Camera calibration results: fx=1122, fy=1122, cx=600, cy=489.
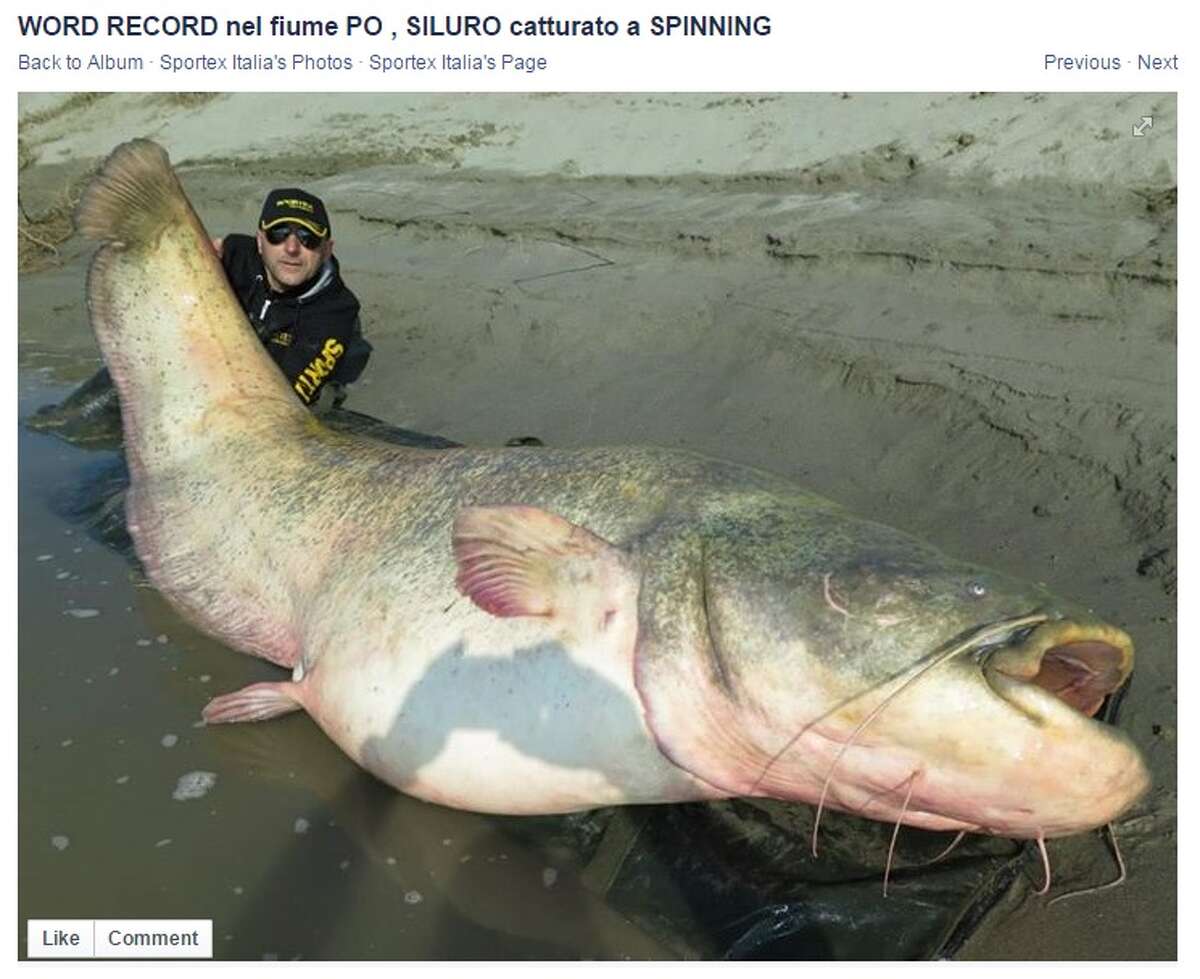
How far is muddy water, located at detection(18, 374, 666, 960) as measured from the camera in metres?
2.77

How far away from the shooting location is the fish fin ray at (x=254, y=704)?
3.25 metres

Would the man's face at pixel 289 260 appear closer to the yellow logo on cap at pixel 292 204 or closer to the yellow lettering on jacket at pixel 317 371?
the yellow logo on cap at pixel 292 204

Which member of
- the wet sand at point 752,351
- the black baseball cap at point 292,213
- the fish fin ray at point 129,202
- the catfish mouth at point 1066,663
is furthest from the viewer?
the black baseball cap at point 292,213

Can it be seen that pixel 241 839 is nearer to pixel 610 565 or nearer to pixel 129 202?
pixel 610 565

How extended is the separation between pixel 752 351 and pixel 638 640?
3.48 metres

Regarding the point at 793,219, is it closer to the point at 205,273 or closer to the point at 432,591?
the point at 205,273

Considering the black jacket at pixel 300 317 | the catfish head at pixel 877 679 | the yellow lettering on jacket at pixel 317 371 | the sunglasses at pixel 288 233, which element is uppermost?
the sunglasses at pixel 288 233

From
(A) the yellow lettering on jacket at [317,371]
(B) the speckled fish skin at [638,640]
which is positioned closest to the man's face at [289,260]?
(A) the yellow lettering on jacket at [317,371]

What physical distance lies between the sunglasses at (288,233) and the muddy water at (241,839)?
198 cm

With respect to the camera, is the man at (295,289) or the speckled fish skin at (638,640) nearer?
the speckled fish skin at (638,640)

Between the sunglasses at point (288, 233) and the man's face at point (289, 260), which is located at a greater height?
the sunglasses at point (288, 233)

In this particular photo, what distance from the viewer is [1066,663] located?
2291 millimetres

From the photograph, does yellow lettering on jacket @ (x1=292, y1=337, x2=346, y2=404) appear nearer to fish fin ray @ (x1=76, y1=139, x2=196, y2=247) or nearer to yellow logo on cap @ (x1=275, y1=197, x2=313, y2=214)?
yellow logo on cap @ (x1=275, y1=197, x2=313, y2=214)

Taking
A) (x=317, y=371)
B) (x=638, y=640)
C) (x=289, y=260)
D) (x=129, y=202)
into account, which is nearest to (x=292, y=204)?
(x=289, y=260)
